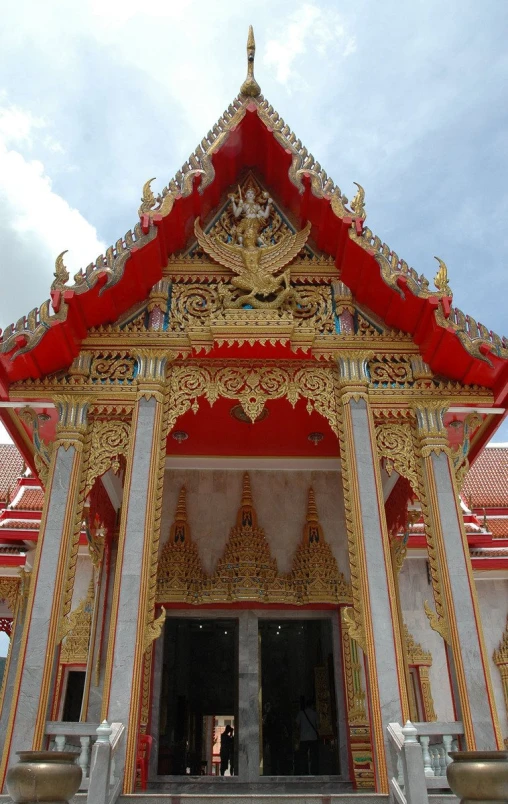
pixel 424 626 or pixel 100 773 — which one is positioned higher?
pixel 424 626

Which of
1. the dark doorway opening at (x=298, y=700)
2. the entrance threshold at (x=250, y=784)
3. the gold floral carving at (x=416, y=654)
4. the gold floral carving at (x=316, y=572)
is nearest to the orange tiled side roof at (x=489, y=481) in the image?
the gold floral carving at (x=416, y=654)

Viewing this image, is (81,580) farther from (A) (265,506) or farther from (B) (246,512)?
(A) (265,506)

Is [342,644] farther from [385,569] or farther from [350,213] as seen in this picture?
[350,213]

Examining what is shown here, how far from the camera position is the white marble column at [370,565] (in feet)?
18.8

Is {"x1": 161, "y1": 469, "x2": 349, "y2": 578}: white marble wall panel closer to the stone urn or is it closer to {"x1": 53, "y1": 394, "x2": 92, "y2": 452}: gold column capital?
{"x1": 53, "y1": 394, "x2": 92, "y2": 452}: gold column capital

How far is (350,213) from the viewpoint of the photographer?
759cm

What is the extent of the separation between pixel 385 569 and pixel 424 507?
0.86 metres

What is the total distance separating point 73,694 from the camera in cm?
1052

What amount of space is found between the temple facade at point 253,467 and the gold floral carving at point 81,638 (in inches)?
1.8

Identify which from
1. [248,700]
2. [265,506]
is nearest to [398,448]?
[265,506]

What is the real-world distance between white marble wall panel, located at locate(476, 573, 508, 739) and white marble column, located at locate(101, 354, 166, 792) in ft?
22.2

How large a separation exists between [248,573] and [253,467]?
1.65 meters

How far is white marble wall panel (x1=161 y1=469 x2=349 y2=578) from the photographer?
9.47 metres

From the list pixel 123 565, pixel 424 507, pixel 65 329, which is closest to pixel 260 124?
pixel 65 329
